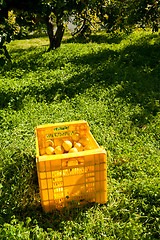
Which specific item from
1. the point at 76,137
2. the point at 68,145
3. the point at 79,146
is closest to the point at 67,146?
the point at 68,145

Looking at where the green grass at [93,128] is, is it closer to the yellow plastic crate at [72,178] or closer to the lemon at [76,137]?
the yellow plastic crate at [72,178]

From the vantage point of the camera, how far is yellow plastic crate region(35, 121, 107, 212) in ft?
9.41

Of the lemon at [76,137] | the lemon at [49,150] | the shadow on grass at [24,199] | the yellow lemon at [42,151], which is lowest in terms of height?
the shadow on grass at [24,199]

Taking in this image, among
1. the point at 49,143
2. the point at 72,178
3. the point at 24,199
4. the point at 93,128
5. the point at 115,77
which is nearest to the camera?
the point at 72,178

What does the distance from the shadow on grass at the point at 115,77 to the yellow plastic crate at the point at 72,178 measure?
2.68 m

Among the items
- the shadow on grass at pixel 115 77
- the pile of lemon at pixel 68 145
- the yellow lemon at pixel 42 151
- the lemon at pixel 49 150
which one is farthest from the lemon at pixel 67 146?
the shadow on grass at pixel 115 77

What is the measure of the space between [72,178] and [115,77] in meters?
5.25

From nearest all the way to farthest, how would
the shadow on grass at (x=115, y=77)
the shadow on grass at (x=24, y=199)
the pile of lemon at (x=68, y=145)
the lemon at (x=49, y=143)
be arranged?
the shadow on grass at (x=24, y=199) < the pile of lemon at (x=68, y=145) < the lemon at (x=49, y=143) < the shadow on grass at (x=115, y=77)

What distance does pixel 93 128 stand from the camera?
16.5 ft

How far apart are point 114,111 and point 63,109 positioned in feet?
4.13

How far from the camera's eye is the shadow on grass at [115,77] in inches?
251

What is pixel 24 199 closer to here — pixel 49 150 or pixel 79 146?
pixel 49 150

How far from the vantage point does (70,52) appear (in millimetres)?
10562

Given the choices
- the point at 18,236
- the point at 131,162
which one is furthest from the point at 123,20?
the point at 18,236
